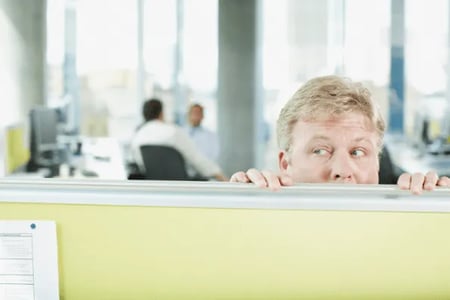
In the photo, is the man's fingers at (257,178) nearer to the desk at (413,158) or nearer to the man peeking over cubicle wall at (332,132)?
the man peeking over cubicle wall at (332,132)

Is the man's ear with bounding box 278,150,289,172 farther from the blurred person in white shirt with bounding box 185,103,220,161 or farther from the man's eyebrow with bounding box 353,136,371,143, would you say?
the blurred person in white shirt with bounding box 185,103,220,161

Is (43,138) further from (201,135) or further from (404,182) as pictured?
(404,182)

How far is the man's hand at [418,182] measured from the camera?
1085 mm

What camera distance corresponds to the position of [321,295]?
3.68 feet

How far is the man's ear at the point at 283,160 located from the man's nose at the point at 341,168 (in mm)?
170

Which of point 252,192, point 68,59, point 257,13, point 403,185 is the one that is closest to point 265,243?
point 252,192

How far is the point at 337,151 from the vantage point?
1.60 meters

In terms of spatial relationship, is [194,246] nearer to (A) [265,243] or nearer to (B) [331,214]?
(A) [265,243]

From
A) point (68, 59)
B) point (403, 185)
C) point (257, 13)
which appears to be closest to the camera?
point (403, 185)

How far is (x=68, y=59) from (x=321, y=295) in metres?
10.6

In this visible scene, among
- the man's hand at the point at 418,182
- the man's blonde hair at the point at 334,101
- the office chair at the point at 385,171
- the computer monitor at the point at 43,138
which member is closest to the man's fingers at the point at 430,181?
the man's hand at the point at 418,182

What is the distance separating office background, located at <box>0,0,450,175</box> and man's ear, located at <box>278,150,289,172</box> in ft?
28.2

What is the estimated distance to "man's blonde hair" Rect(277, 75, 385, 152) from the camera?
1631 millimetres

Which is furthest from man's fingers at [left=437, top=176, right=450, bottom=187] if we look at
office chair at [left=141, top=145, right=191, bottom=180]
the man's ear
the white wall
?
the white wall
